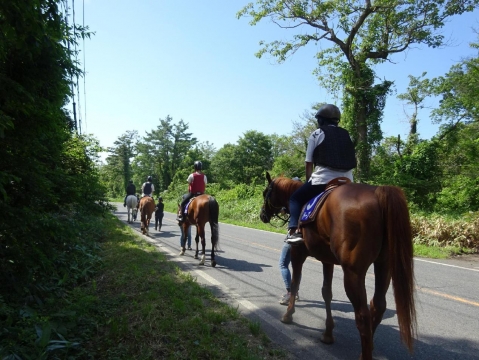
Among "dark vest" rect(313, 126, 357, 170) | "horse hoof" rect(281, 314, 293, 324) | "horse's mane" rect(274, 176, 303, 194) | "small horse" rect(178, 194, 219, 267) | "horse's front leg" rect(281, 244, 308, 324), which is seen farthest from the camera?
"small horse" rect(178, 194, 219, 267)

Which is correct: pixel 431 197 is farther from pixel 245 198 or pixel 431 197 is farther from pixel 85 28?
pixel 85 28

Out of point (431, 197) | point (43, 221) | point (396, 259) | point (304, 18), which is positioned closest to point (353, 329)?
point (396, 259)

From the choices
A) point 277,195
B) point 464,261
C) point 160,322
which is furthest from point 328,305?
point 464,261

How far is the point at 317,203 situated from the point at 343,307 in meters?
2.44

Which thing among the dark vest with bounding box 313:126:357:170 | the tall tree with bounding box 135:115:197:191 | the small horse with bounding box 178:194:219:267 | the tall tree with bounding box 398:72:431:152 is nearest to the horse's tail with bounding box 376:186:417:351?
the dark vest with bounding box 313:126:357:170

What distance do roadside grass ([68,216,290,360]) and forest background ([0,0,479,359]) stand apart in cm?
7

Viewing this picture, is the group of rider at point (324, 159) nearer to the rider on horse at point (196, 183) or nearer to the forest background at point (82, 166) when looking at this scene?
the forest background at point (82, 166)

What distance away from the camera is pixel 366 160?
70.0 feet

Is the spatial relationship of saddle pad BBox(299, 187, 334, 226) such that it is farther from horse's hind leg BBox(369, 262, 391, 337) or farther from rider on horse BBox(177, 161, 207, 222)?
rider on horse BBox(177, 161, 207, 222)

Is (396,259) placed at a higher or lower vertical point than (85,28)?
lower

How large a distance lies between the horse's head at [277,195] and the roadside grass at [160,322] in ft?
5.87

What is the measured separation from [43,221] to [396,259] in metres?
4.11

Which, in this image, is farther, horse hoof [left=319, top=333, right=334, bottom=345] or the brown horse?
horse hoof [left=319, top=333, right=334, bottom=345]

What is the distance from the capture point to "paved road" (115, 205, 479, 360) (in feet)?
12.7
